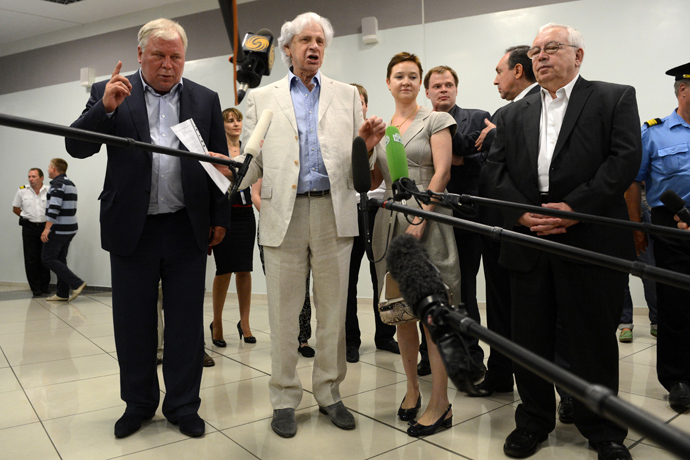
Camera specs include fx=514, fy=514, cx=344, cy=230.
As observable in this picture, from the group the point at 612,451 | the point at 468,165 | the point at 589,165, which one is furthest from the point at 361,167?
the point at 468,165

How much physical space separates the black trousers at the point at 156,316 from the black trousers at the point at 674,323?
229 centimetres

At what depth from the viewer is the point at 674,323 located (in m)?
2.56

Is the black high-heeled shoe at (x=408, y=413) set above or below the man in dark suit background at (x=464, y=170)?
below

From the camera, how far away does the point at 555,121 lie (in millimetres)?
2133

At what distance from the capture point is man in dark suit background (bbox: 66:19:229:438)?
2195 millimetres

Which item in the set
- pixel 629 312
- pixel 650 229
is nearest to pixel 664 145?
pixel 629 312

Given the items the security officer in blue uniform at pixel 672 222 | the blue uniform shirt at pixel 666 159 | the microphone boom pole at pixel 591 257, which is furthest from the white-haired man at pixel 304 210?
the blue uniform shirt at pixel 666 159

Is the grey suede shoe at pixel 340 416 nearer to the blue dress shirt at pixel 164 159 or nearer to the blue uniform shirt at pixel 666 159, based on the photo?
the blue dress shirt at pixel 164 159

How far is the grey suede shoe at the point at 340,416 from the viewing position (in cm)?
226

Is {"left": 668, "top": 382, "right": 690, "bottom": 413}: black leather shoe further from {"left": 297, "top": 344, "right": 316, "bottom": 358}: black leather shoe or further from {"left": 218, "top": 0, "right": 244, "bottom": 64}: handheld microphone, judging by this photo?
{"left": 218, "top": 0, "right": 244, "bottom": 64}: handheld microphone

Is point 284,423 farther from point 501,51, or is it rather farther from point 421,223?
point 501,51

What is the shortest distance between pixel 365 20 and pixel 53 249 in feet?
15.9

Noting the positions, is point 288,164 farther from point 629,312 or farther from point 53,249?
point 53,249

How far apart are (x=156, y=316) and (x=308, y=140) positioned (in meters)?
1.05
